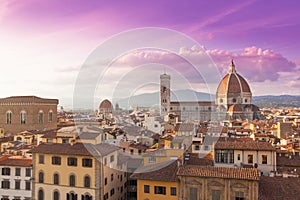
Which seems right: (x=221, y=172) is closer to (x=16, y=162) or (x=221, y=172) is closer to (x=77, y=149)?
(x=77, y=149)

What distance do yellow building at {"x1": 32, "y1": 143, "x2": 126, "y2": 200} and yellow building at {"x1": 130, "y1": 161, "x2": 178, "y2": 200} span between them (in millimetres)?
2737

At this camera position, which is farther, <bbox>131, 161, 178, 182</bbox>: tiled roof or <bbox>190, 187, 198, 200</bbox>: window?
<bbox>131, 161, 178, 182</bbox>: tiled roof

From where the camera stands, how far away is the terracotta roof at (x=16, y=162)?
19.2 m

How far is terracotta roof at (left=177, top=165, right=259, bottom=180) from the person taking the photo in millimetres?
13398

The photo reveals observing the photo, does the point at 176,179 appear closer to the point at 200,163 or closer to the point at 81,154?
the point at 200,163

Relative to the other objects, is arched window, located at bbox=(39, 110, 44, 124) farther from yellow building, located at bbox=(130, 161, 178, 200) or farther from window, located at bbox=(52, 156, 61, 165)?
yellow building, located at bbox=(130, 161, 178, 200)

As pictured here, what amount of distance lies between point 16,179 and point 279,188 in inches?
647

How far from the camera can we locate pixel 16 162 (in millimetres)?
19609

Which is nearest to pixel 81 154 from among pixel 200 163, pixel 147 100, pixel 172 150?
pixel 172 150

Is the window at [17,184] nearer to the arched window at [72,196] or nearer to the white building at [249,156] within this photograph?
the arched window at [72,196]

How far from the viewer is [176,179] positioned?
1542cm

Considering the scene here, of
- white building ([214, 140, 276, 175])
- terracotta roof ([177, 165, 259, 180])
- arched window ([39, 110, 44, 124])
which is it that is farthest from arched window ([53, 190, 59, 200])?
arched window ([39, 110, 44, 124])

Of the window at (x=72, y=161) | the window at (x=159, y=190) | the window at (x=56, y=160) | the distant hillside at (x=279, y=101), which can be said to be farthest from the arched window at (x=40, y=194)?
the distant hillside at (x=279, y=101)

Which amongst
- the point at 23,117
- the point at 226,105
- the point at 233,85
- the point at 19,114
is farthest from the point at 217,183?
the point at 233,85
